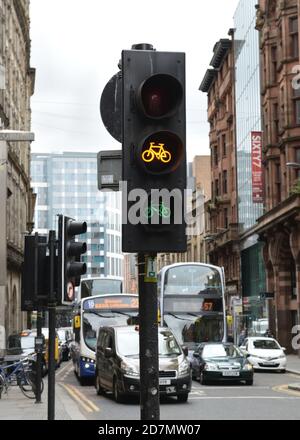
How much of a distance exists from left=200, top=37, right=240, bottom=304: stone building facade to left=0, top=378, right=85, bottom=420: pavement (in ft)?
158

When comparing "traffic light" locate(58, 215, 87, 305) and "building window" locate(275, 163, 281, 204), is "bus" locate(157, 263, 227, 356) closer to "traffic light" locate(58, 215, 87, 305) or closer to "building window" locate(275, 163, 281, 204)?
"traffic light" locate(58, 215, 87, 305)

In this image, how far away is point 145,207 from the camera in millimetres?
5453

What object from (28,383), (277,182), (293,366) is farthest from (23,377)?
(277,182)

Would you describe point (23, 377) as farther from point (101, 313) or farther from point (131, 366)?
point (101, 313)

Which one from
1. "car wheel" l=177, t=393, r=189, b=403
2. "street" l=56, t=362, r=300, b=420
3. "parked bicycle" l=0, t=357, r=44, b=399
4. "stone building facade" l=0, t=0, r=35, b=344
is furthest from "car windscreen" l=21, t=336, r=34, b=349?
"car wheel" l=177, t=393, r=189, b=403

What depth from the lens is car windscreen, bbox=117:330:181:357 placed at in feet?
69.3

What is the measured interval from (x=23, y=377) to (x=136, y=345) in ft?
11.3

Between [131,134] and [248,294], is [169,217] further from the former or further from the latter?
[248,294]

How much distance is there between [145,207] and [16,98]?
60.2 metres

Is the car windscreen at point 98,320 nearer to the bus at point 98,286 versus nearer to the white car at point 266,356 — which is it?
the bus at point 98,286

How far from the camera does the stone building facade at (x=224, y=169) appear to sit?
7075 centimetres

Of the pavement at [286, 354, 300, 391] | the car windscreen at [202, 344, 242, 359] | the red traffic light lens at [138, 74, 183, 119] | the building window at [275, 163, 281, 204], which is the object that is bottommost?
the pavement at [286, 354, 300, 391]

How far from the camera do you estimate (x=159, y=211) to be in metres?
5.47
